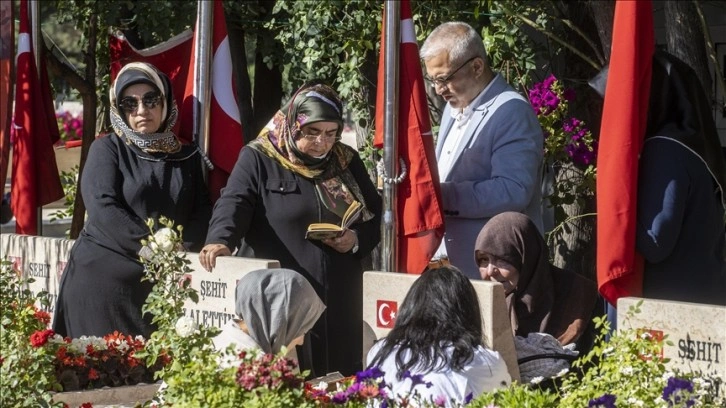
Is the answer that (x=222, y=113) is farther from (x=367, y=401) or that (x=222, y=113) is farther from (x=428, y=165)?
(x=367, y=401)

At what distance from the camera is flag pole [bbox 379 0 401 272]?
18.1 ft

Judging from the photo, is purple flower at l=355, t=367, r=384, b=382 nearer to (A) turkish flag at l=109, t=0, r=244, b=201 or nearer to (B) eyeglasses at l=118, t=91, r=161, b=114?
(B) eyeglasses at l=118, t=91, r=161, b=114

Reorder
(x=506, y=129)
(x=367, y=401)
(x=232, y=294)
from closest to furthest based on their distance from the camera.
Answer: (x=367, y=401) → (x=232, y=294) → (x=506, y=129)

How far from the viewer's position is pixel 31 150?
25.1 ft

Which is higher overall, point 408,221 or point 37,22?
point 37,22

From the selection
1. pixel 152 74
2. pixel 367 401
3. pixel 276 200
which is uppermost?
pixel 152 74

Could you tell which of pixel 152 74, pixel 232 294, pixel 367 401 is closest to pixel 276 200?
pixel 232 294

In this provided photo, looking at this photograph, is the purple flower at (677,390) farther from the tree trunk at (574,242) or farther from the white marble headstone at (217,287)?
the tree trunk at (574,242)

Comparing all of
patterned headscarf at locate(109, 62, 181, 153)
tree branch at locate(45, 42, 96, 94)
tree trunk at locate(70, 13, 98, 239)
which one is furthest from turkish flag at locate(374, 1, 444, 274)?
tree branch at locate(45, 42, 96, 94)

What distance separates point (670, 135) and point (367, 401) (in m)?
1.58

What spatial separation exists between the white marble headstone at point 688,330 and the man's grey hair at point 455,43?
1.76 meters

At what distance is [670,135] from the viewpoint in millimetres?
4453

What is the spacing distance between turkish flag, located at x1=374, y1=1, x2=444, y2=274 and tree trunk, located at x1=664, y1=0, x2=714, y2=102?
207cm

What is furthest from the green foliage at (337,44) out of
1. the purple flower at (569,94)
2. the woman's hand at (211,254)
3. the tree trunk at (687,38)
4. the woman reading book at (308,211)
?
the woman's hand at (211,254)
